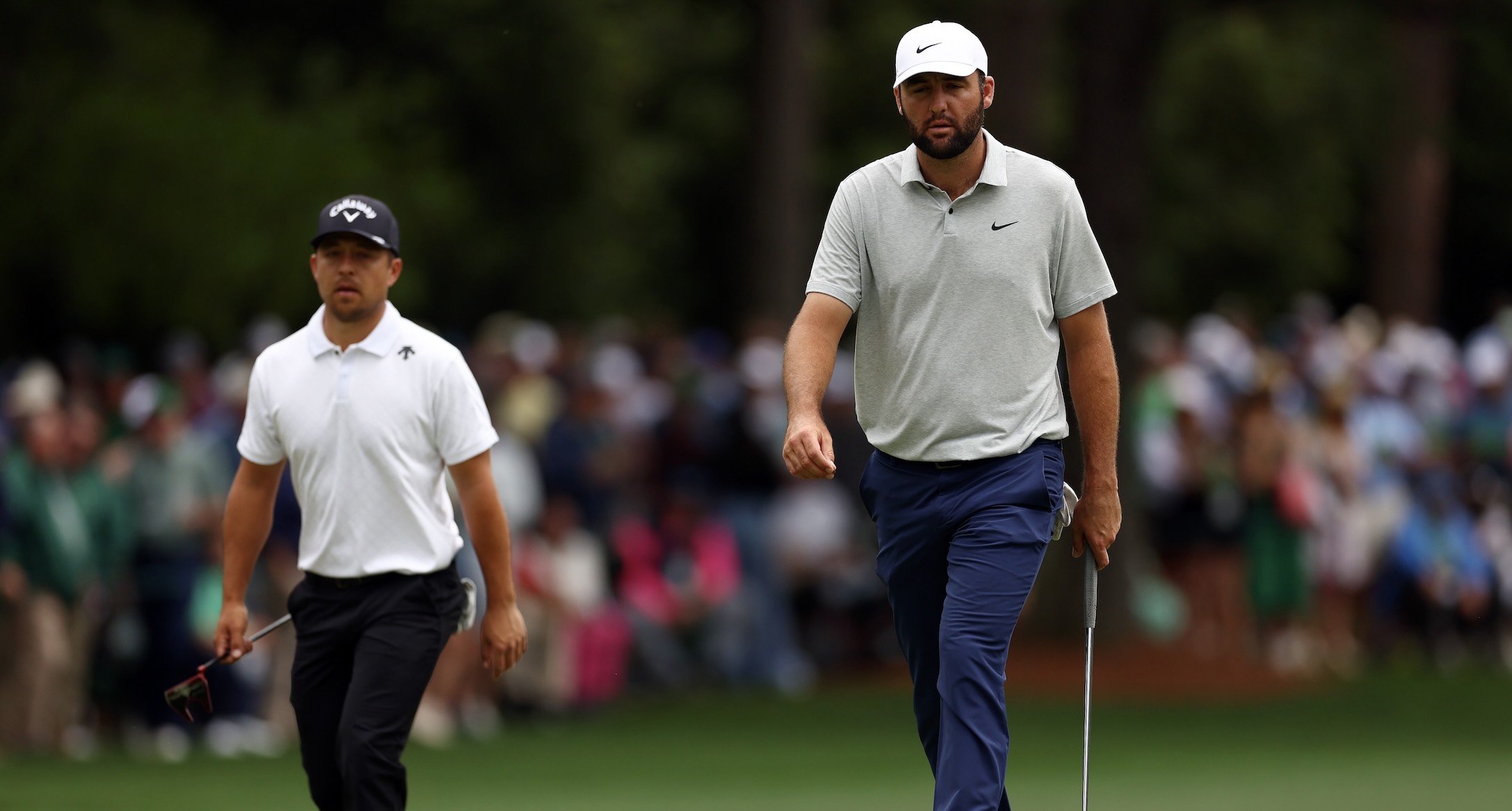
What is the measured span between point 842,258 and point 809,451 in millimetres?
855

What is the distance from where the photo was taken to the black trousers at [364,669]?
7.58 metres

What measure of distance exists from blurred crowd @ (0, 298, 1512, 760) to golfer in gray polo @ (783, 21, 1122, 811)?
8.39 meters

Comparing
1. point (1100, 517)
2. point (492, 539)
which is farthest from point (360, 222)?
point (1100, 517)

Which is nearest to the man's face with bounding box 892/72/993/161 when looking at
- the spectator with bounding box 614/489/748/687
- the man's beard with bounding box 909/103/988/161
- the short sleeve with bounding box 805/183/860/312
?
the man's beard with bounding box 909/103/988/161

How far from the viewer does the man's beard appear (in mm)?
7285

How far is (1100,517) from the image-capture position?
755 centimetres

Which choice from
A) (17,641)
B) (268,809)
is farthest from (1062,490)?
(17,641)

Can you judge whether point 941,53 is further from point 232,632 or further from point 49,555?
point 49,555

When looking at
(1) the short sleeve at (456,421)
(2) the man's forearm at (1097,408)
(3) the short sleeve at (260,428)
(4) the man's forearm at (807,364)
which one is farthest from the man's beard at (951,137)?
(3) the short sleeve at (260,428)

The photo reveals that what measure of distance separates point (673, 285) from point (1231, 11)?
63.1ft

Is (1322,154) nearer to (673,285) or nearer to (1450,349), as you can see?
(673,285)

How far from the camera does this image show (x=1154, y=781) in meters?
14.1

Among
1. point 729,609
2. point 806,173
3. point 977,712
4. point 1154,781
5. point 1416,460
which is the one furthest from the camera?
point 806,173

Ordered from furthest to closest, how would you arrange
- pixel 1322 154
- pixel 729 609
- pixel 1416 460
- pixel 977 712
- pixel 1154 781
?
1. pixel 1322 154
2. pixel 1416 460
3. pixel 729 609
4. pixel 1154 781
5. pixel 977 712
